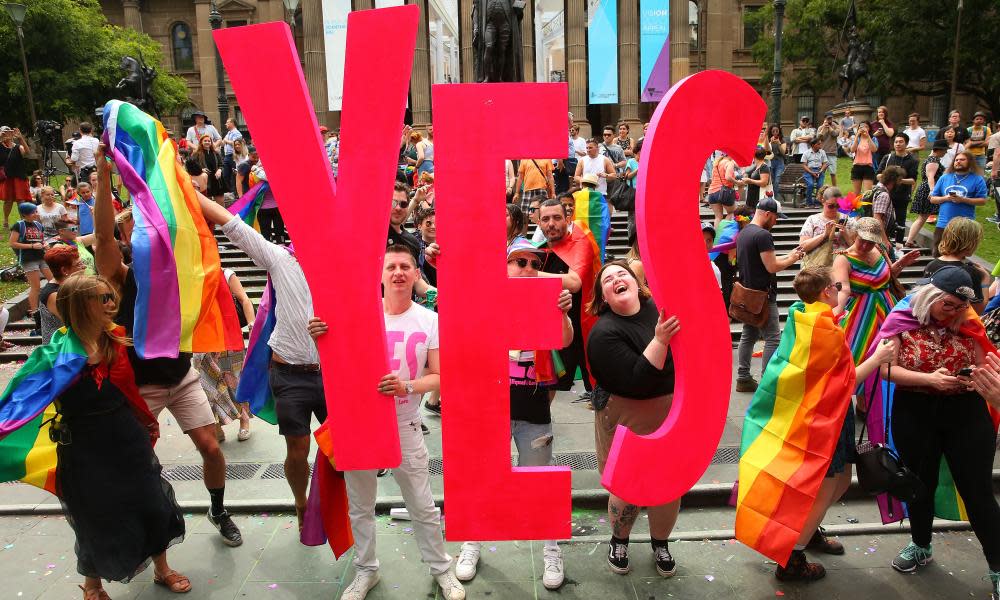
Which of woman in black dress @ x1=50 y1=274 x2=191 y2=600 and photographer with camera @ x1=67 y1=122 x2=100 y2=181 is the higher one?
photographer with camera @ x1=67 y1=122 x2=100 y2=181

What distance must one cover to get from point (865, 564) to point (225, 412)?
5.21 m

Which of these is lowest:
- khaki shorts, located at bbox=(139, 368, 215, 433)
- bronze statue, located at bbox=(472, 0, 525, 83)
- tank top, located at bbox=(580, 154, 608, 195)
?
khaki shorts, located at bbox=(139, 368, 215, 433)

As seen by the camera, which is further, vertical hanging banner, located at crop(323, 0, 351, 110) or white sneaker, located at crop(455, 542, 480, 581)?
vertical hanging banner, located at crop(323, 0, 351, 110)

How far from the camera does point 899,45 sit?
34750mm

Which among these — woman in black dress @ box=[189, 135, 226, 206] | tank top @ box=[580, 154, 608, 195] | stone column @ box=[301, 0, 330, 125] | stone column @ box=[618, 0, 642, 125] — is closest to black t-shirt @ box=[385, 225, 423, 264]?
tank top @ box=[580, 154, 608, 195]

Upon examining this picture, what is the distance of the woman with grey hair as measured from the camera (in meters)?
3.90

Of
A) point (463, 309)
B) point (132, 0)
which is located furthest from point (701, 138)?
point (132, 0)

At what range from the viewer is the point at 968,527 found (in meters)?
4.86

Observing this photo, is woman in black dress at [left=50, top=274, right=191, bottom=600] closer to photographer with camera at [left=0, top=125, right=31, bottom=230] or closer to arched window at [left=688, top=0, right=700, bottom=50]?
photographer with camera at [left=0, top=125, right=31, bottom=230]

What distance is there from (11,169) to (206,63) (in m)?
29.7

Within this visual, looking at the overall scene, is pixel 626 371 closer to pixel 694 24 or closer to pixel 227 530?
pixel 227 530

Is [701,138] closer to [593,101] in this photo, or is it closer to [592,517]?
[592,517]

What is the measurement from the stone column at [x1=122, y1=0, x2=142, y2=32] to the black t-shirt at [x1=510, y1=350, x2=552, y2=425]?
1878 inches

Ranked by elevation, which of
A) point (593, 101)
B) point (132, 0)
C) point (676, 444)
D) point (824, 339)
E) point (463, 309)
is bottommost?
point (676, 444)
